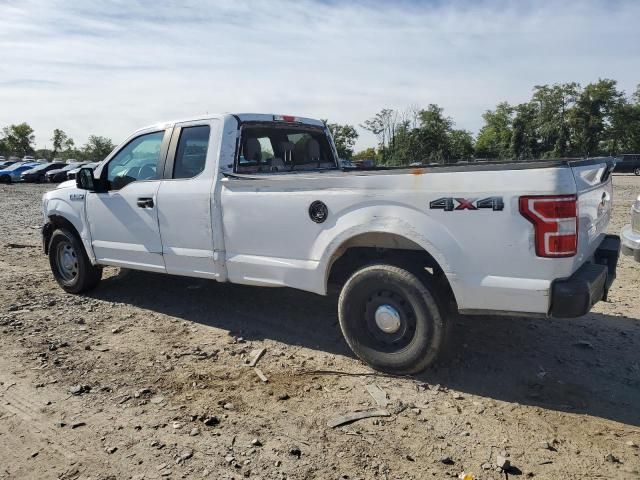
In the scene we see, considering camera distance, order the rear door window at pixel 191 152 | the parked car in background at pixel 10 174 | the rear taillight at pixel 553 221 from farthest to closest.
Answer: the parked car in background at pixel 10 174, the rear door window at pixel 191 152, the rear taillight at pixel 553 221

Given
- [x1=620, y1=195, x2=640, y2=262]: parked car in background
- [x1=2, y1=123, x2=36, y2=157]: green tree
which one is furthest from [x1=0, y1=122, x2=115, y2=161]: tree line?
[x1=620, y1=195, x2=640, y2=262]: parked car in background

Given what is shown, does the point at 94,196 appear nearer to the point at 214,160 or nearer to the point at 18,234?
the point at 214,160

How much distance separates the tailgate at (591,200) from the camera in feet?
10.6

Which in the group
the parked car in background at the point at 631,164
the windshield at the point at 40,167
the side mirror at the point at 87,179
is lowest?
the parked car in background at the point at 631,164

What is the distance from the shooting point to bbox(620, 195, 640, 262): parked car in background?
512 cm

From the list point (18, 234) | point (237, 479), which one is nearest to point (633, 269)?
point (237, 479)

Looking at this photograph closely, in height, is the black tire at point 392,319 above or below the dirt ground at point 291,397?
above

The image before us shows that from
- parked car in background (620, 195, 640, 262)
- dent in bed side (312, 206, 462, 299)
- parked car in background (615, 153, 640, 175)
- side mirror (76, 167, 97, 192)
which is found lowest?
parked car in background (615, 153, 640, 175)

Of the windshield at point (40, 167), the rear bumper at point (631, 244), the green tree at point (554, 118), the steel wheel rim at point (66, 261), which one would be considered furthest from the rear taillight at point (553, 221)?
the green tree at point (554, 118)

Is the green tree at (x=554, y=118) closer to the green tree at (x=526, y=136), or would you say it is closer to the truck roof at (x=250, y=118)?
the green tree at (x=526, y=136)

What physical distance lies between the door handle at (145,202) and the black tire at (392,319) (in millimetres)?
2295

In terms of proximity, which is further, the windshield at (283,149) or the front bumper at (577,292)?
the windshield at (283,149)

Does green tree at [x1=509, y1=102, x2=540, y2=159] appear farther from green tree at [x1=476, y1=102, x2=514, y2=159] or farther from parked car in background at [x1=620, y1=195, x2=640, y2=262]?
parked car in background at [x1=620, y1=195, x2=640, y2=262]

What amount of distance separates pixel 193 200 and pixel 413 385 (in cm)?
252
